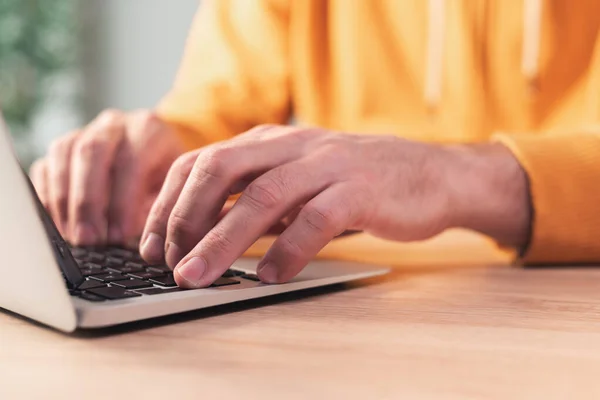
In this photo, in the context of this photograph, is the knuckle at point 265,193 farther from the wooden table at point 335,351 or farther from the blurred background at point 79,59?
the blurred background at point 79,59

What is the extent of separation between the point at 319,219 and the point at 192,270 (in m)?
0.12

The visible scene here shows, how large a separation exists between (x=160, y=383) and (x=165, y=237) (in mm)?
263

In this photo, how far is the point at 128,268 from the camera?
0.52 metres

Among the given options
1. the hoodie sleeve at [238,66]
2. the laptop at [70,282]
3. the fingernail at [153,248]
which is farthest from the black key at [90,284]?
the hoodie sleeve at [238,66]

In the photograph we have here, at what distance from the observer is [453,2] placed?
1.06 metres

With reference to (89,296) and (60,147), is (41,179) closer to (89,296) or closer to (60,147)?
(60,147)

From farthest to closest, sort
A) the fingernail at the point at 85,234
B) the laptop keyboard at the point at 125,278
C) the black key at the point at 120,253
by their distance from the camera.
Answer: the fingernail at the point at 85,234
the black key at the point at 120,253
the laptop keyboard at the point at 125,278

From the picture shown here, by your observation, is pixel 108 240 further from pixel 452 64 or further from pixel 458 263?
pixel 452 64

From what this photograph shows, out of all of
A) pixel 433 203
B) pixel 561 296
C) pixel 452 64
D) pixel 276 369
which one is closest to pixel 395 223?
pixel 433 203

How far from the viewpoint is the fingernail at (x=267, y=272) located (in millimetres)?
481

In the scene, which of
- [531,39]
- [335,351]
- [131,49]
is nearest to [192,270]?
[335,351]

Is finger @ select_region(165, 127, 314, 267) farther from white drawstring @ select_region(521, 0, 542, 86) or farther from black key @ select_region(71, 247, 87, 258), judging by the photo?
white drawstring @ select_region(521, 0, 542, 86)

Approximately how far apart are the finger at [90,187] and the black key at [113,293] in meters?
0.37

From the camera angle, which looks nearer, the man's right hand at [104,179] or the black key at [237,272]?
the black key at [237,272]
